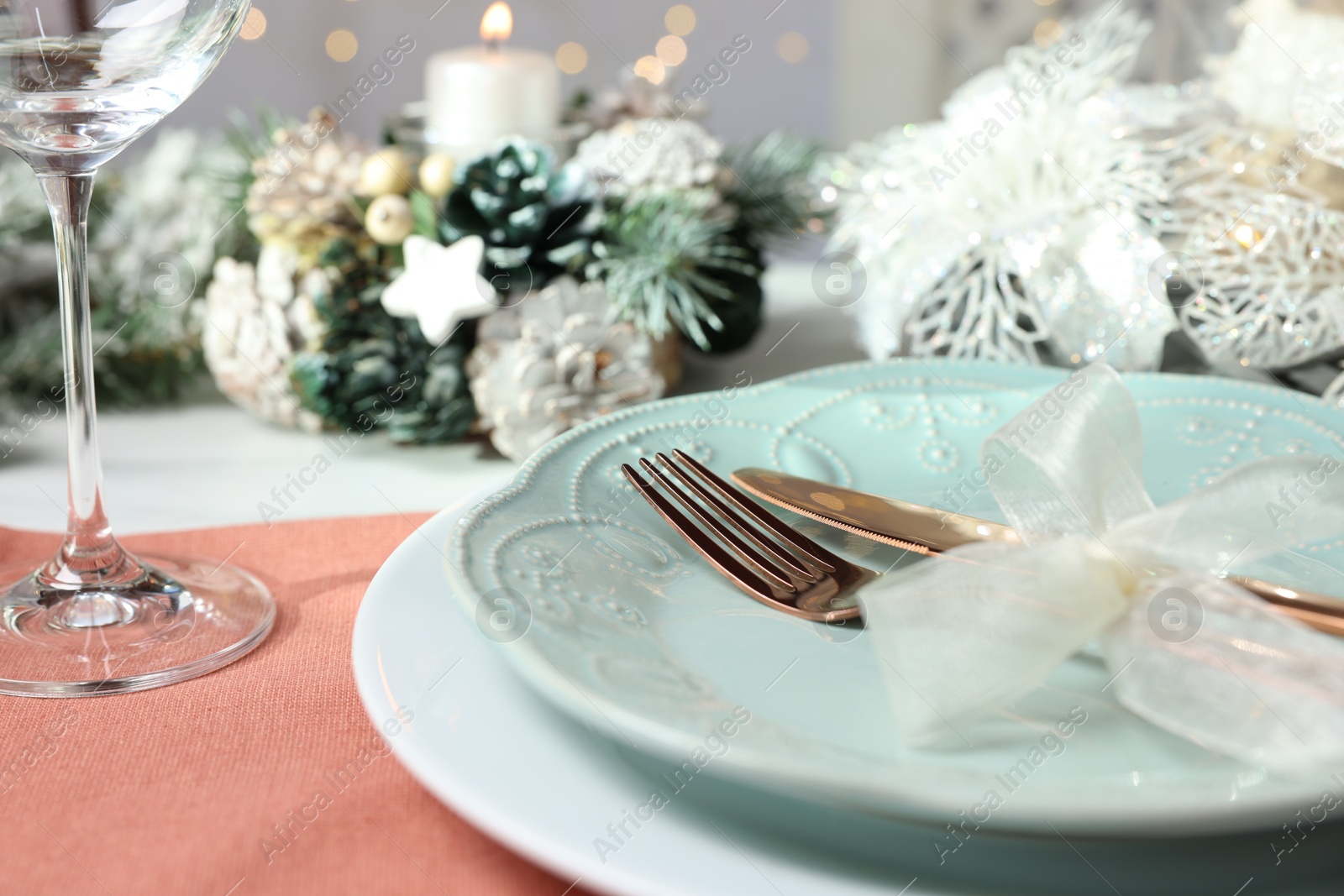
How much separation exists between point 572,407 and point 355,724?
299mm

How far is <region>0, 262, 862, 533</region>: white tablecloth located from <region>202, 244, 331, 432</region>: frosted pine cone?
3 centimetres

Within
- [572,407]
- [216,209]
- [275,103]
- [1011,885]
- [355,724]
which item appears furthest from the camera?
[275,103]

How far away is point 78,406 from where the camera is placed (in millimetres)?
433

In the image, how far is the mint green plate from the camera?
0.23 metres

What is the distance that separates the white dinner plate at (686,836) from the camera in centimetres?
24

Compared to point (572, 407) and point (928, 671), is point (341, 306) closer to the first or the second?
point (572, 407)

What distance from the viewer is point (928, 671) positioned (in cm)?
27

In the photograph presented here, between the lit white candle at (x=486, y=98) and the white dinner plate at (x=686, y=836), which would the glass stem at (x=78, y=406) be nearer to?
the white dinner plate at (x=686, y=836)

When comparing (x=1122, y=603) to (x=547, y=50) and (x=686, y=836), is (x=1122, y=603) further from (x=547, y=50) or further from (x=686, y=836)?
(x=547, y=50)

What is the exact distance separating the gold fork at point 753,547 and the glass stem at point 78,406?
8.4 inches

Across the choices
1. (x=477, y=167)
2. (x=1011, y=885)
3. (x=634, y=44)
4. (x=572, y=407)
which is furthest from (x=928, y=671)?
(x=634, y=44)

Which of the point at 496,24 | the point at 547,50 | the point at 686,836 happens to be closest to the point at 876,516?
the point at 686,836

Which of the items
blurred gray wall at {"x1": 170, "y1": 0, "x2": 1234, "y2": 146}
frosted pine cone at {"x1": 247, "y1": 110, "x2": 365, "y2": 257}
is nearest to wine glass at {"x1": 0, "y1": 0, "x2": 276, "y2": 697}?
frosted pine cone at {"x1": 247, "y1": 110, "x2": 365, "y2": 257}

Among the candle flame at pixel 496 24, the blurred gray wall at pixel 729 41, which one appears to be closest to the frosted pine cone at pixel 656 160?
the candle flame at pixel 496 24
